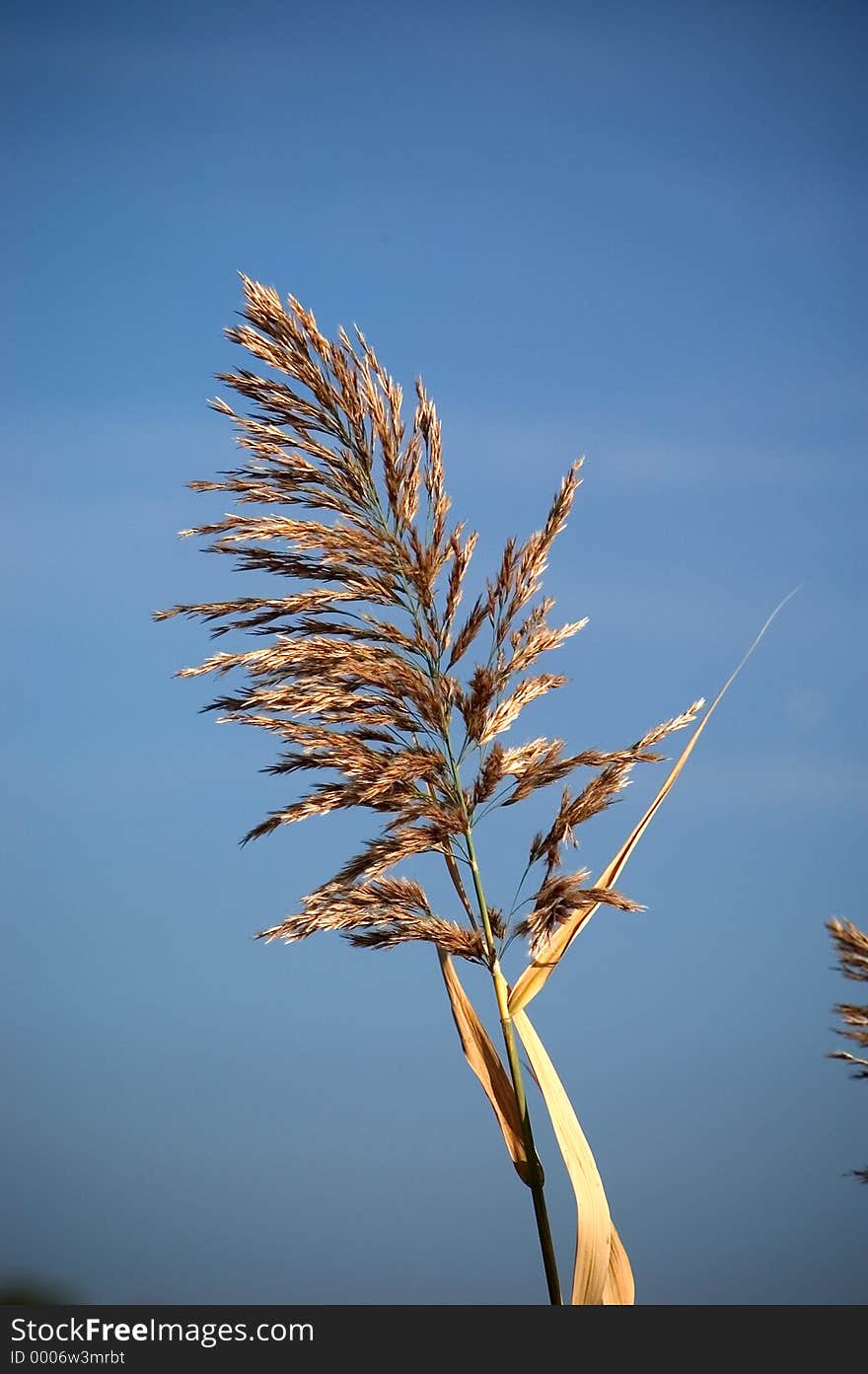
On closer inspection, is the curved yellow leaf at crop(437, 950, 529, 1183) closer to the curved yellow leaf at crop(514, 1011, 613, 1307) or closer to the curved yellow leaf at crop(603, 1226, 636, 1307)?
the curved yellow leaf at crop(514, 1011, 613, 1307)

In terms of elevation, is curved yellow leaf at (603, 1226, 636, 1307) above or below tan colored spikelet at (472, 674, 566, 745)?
below

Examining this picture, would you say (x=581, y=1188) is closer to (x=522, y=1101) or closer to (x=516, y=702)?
(x=522, y=1101)

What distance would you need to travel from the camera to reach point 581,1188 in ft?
9.00

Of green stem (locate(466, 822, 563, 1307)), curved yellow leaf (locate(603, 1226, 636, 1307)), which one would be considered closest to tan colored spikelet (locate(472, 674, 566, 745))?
green stem (locate(466, 822, 563, 1307))

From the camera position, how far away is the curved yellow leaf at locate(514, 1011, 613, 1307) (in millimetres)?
2666

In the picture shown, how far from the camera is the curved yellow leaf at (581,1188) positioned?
8.75ft

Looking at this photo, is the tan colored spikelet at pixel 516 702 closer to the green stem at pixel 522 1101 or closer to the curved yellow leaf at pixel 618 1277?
the green stem at pixel 522 1101

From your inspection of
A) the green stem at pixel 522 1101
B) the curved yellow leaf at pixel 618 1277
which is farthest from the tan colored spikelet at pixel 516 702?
the curved yellow leaf at pixel 618 1277

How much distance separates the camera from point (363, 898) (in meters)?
2.79

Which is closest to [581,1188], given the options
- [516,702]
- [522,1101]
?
[522,1101]

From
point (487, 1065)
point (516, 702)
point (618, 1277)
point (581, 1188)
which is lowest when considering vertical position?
point (618, 1277)
